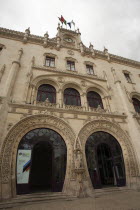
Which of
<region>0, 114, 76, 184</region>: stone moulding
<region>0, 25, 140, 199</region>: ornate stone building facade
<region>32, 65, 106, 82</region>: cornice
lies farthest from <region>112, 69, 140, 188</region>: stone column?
<region>0, 114, 76, 184</region>: stone moulding

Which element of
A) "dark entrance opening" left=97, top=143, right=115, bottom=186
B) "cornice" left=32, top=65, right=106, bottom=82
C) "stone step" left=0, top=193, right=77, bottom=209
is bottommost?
"stone step" left=0, top=193, right=77, bottom=209

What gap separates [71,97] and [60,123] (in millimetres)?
3766

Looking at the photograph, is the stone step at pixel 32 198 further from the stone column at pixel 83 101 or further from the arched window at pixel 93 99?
the arched window at pixel 93 99

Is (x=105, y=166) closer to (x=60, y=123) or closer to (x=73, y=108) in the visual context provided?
(x=60, y=123)

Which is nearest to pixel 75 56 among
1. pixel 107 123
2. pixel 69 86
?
pixel 69 86

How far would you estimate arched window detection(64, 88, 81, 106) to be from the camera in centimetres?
1148

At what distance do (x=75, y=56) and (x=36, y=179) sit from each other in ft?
50.5

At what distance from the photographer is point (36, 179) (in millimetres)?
10148

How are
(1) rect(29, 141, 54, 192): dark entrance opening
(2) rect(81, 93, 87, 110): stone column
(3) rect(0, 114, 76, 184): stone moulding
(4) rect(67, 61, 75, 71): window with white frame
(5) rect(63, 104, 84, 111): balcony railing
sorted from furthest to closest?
(4) rect(67, 61, 75, 71): window with white frame
(2) rect(81, 93, 87, 110): stone column
(5) rect(63, 104, 84, 111): balcony railing
(1) rect(29, 141, 54, 192): dark entrance opening
(3) rect(0, 114, 76, 184): stone moulding

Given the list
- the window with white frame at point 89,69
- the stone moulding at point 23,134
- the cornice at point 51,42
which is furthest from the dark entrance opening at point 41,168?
the cornice at point 51,42

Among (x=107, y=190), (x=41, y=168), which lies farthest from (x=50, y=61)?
(x=107, y=190)

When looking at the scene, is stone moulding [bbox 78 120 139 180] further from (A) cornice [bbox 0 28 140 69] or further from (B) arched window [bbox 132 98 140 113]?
(A) cornice [bbox 0 28 140 69]

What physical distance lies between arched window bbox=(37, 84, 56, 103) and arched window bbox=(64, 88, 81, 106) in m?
1.30

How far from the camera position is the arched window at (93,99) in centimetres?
1223
